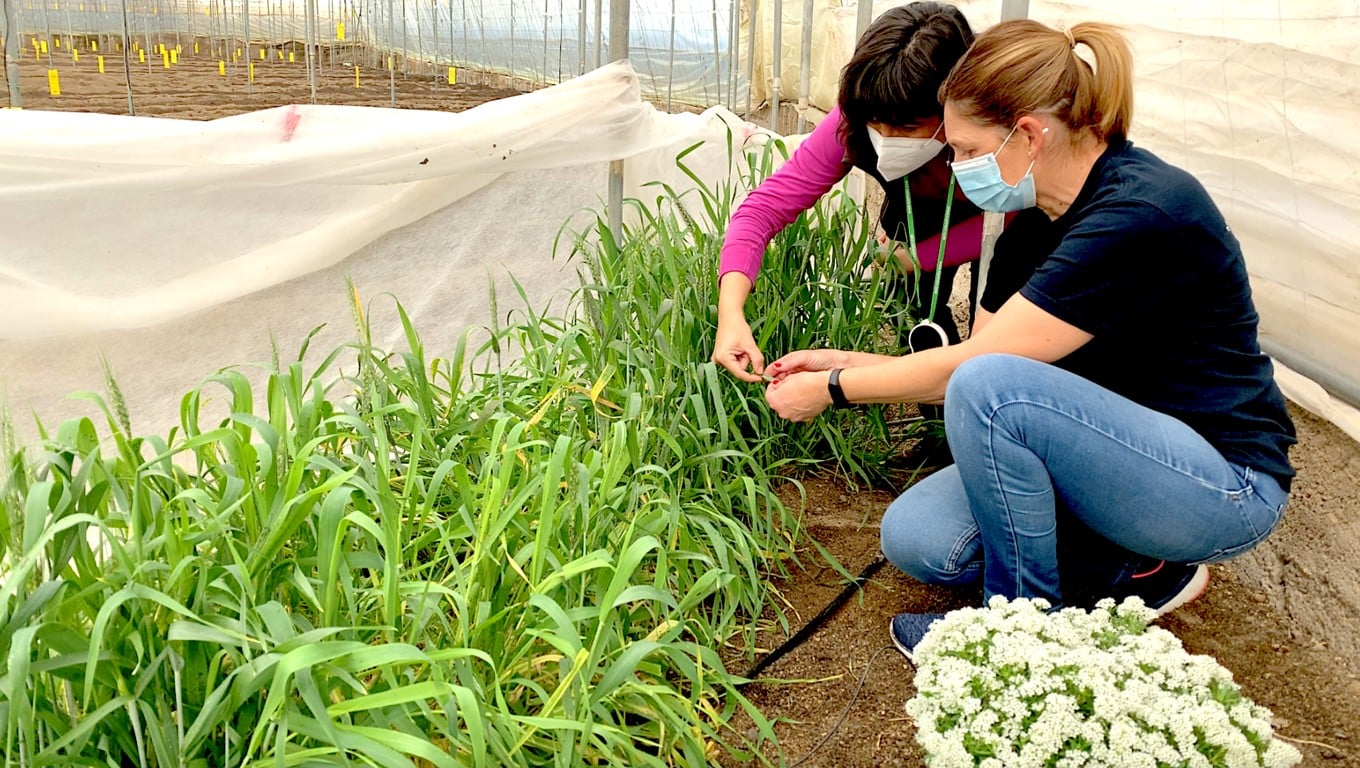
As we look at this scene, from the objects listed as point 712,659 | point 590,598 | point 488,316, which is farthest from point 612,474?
point 488,316

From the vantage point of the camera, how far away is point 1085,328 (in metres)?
1.35

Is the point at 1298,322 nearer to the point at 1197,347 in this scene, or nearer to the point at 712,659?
the point at 1197,347

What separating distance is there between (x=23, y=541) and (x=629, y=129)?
1.52m

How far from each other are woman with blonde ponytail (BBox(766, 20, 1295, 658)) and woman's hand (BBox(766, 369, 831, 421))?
0.13 meters

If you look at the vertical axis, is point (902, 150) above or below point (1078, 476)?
above

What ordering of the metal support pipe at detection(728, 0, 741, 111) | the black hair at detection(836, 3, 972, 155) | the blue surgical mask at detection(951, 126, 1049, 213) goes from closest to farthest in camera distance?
the blue surgical mask at detection(951, 126, 1049, 213) → the black hair at detection(836, 3, 972, 155) → the metal support pipe at detection(728, 0, 741, 111)

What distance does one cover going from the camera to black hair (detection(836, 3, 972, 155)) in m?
1.67

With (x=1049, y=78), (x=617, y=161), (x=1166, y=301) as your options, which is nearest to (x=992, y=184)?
(x=1049, y=78)

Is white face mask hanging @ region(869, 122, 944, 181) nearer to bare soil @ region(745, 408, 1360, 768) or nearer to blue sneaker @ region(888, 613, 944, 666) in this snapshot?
bare soil @ region(745, 408, 1360, 768)

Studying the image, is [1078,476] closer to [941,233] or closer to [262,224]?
[941,233]

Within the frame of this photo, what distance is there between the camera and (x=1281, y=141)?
1718 millimetres

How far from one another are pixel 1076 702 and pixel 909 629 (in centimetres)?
53

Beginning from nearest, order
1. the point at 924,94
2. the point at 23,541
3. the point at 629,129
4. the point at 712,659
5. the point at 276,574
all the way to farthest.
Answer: the point at 23,541 < the point at 276,574 < the point at 712,659 < the point at 924,94 < the point at 629,129

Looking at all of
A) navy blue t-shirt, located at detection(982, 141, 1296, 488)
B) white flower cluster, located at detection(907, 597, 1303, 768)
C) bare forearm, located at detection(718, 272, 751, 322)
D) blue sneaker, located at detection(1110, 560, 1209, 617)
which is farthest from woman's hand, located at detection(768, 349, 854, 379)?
white flower cluster, located at detection(907, 597, 1303, 768)
